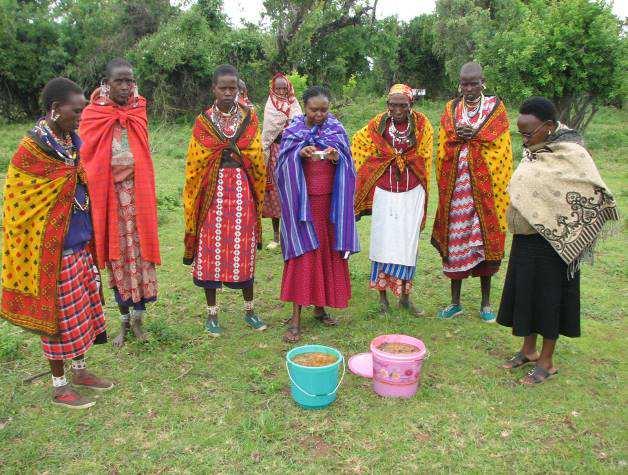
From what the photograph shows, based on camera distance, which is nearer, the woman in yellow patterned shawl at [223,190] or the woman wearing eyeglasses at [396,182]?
the woman in yellow patterned shawl at [223,190]

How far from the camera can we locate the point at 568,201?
3.47 m

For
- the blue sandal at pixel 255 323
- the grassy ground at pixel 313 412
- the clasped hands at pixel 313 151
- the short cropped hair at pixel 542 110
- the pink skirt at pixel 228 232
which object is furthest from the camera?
the blue sandal at pixel 255 323

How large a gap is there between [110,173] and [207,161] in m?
0.73

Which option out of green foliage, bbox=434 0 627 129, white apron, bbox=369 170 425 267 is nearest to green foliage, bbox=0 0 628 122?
green foliage, bbox=434 0 627 129

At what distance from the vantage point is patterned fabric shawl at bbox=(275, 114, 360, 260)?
435cm

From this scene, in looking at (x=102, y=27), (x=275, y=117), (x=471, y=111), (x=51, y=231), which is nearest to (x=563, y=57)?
(x=275, y=117)

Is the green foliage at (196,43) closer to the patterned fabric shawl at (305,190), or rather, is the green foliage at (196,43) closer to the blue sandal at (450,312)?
the blue sandal at (450,312)

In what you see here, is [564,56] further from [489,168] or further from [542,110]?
[542,110]

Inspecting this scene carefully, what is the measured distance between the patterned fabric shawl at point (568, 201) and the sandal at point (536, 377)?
807mm

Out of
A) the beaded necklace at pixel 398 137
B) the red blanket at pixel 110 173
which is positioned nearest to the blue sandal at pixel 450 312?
the beaded necklace at pixel 398 137

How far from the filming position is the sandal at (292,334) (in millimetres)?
4504

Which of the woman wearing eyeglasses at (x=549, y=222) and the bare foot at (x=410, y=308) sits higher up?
the woman wearing eyeglasses at (x=549, y=222)

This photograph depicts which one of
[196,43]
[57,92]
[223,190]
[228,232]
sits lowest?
[228,232]

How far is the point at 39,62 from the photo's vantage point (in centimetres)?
1767
